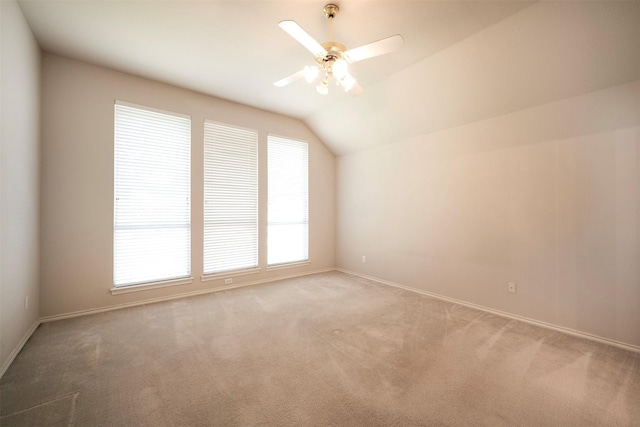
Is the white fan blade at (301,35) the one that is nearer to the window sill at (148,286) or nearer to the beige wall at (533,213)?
the beige wall at (533,213)

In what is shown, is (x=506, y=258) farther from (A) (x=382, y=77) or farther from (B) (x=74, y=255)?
(B) (x=74, y=255)

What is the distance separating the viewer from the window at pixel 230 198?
4.26 m

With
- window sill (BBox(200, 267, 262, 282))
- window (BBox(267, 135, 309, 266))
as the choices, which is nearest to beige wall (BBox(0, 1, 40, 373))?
window sill (BBox(200, 267, 262, 282))

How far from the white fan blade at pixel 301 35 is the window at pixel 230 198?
2.75 meters

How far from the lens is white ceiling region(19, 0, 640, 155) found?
90.7 inches

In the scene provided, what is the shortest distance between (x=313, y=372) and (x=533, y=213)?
10.1ft

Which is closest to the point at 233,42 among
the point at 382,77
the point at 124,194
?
the point at 382,77

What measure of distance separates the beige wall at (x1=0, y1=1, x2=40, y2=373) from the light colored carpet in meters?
0.35

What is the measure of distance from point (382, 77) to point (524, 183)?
2247mm

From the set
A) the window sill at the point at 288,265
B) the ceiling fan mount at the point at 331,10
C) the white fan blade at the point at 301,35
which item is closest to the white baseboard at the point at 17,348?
the window sill at the point at 288,265

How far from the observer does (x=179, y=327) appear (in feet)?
9.80

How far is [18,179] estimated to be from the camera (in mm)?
2449

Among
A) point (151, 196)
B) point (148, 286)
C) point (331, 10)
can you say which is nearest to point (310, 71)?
point (331, 10)

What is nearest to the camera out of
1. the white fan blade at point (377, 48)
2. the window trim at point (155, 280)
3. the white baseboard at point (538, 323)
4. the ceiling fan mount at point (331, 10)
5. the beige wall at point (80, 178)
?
the white fan blade at point (377, 48)
